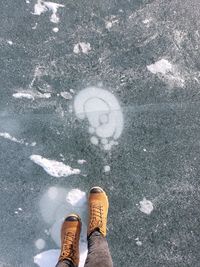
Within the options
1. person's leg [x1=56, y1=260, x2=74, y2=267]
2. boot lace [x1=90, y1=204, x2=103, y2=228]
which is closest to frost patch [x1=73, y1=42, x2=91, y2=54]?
boot lace [x1=90, y1=204, x2=103, y2=228]

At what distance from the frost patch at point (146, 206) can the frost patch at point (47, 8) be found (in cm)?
156

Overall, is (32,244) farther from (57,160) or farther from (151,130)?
(151,130)

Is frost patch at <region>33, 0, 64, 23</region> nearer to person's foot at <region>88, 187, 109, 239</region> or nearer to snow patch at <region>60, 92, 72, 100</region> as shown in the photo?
snow patch at <region>60, 92, 72, 100</region>

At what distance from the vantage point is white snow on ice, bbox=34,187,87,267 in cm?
312

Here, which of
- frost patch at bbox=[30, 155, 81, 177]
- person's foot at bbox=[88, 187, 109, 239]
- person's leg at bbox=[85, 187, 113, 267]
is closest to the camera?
person's leg at bbox=[85, 187, 113, 267]

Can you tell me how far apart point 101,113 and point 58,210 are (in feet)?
2.62

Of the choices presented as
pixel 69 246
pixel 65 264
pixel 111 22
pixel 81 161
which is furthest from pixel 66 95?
pixel 65 264

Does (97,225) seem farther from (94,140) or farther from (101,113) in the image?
(101,113)

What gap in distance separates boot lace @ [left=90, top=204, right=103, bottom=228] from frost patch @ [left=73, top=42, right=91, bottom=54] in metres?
1.20

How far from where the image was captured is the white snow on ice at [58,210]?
3123mm

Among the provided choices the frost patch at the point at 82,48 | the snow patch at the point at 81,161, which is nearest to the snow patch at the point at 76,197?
the snow patch at the point at 81,161

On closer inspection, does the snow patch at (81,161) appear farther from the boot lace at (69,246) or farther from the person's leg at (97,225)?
the boot lace at (69,246)

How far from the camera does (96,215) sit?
311 centimetres

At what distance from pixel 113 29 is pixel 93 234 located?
1604 mm
